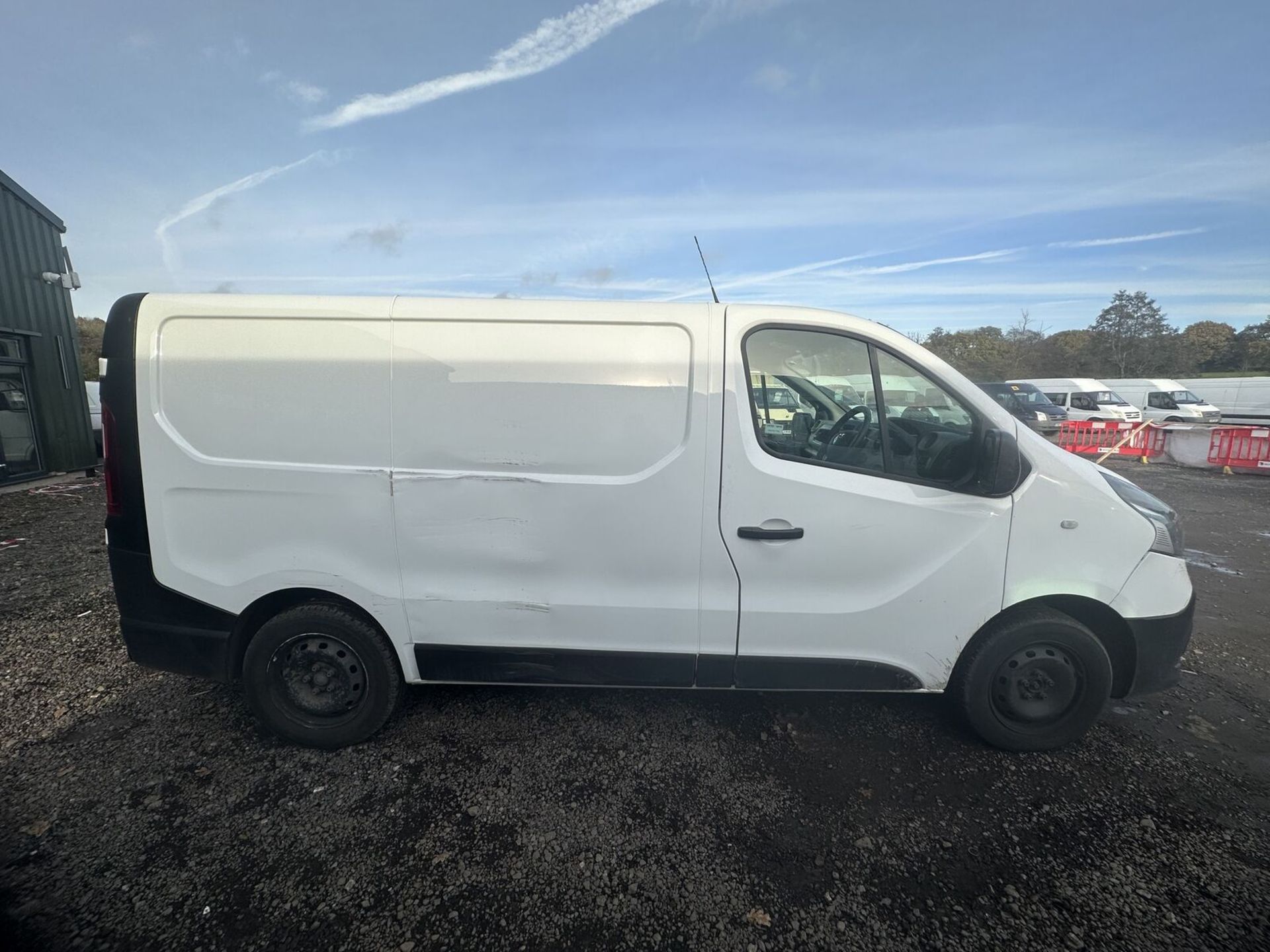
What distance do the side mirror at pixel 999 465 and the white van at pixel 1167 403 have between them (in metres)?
23.4

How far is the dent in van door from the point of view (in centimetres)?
245

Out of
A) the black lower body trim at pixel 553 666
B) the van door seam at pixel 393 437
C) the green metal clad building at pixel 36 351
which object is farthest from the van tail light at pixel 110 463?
the green metal clad building at pixel 36 351

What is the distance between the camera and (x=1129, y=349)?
41594 mm

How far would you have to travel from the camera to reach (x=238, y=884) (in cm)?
198

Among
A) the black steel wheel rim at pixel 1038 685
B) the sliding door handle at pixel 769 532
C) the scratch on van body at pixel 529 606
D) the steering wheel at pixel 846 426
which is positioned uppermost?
the steering wheel at pixel 846 426

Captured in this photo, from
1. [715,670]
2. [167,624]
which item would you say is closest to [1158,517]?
[715,670]

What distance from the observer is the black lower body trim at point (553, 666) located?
8.62 ft

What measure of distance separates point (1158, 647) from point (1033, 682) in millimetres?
557

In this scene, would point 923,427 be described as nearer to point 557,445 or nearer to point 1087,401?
point 557,445

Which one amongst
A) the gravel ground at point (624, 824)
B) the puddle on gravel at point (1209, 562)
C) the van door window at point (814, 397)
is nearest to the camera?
the gravel ground at point (624, 824)

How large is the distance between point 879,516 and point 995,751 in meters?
1.31

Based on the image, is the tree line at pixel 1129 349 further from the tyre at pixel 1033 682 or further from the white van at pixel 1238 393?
the tyre at pixel 1033 682

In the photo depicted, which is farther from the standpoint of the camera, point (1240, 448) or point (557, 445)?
point (1240, 448)

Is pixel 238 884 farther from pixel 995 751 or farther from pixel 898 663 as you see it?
pixel 995 751
